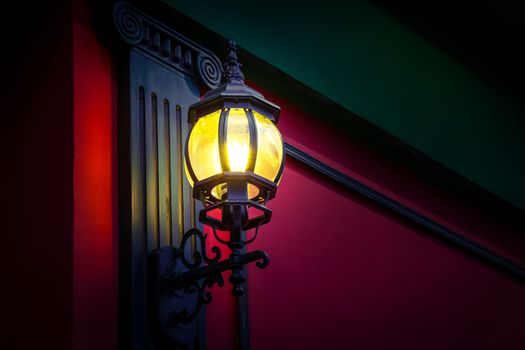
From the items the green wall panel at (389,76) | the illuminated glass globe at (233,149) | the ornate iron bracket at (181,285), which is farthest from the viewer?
the green wall panel at (389,76)

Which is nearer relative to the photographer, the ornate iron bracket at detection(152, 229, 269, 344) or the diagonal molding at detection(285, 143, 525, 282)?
the ornate iron bracket at detection(152, 229, 269, 344)

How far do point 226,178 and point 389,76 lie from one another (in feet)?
6.17

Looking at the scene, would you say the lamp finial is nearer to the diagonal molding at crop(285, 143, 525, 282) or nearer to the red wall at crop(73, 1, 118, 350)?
the red wall at crop(73, 1, 118, 350)

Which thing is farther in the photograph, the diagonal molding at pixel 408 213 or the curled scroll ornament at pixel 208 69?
the diagonal molding at pixel 408 213

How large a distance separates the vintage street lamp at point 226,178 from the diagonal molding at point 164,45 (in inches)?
14.5

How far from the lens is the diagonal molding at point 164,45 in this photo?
3.14 metres

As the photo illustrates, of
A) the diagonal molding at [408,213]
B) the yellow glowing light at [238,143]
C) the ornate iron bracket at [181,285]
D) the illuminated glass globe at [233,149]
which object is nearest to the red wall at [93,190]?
the ornate iron bracket at [181,285]

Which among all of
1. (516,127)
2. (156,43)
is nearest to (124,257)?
(156,43)

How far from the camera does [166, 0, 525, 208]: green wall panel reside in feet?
12.1

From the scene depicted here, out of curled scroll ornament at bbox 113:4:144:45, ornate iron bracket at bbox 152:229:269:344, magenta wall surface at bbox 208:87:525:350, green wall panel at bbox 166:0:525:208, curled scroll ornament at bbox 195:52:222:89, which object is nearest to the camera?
ornate iron bracket at bbox 152:229:269:344

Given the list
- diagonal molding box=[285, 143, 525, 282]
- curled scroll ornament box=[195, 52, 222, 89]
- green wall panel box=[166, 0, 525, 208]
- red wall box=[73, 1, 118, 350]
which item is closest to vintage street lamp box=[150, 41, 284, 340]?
red wall box=[73, 1, 118, 350]

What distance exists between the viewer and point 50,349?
2.66m

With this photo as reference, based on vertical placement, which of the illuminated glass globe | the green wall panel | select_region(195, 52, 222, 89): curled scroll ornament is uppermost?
the green wall panel

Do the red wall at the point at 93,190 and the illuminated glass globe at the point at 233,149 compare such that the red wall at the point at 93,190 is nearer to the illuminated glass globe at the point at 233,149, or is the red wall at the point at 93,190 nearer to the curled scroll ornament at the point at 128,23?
the curled scroll ornament at the point at 128,23
